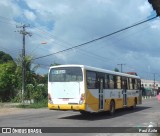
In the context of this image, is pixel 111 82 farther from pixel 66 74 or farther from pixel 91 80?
pixel 66 74

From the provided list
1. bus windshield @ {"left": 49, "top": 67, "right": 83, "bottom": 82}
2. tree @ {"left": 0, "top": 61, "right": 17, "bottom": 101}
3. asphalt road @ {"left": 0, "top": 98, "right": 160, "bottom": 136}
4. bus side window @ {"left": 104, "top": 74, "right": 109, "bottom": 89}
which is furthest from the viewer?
tree @ {"left": 0, "top": 61, "right": 17, "bottom": 101}

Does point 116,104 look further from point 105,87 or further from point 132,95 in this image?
point 132,95

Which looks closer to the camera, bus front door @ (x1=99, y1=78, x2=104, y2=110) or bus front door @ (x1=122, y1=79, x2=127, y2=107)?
bus front door @ (x1=99, y1=78, x2=104, y2=110)

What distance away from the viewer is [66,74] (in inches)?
829

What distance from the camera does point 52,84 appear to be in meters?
21.5

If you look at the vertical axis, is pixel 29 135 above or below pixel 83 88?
below

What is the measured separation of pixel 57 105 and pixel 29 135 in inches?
296

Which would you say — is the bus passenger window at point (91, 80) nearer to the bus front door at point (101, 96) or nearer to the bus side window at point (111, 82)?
the bus front door at point (101, 96)

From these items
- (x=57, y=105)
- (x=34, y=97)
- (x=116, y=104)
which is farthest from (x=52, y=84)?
(x=34, y=97)

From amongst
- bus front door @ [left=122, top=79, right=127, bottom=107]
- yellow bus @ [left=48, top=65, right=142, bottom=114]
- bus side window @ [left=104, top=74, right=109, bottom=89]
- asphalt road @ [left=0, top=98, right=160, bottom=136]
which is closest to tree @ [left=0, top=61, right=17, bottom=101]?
bus front door @ [left=122, top=79, right=127, bottom=107]

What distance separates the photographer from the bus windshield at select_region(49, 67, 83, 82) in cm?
2062

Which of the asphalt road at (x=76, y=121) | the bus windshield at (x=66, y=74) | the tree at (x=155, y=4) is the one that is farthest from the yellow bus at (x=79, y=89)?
the tree at (x=155, y=4)

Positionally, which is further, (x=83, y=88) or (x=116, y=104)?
(x=116, y=104)

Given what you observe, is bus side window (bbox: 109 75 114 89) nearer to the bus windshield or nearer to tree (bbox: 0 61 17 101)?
the bus windshield
